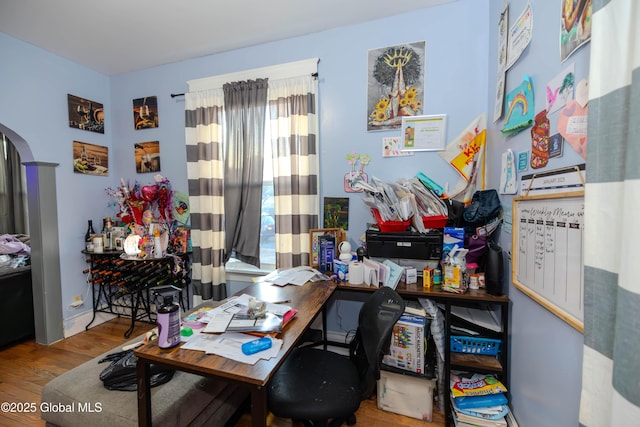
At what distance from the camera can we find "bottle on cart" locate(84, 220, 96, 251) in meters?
2.73

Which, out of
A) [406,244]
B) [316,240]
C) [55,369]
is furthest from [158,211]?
[406,244]

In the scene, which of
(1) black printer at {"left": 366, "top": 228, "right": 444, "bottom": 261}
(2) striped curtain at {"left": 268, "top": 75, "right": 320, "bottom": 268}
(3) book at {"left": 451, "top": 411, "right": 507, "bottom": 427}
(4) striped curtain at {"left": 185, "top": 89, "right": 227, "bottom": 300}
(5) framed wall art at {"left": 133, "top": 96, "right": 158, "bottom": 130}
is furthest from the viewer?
(5) framed wall art at {"left": 133, "top": 96, "right": 158, "bottom": 130}

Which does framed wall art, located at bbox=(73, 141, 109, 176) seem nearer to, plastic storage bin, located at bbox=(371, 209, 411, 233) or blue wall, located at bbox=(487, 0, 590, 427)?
plastic storage bin, located at bbox=(371, 209, 411, 233)

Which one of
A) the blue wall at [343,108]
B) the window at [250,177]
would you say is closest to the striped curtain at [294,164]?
the window at [250,177]

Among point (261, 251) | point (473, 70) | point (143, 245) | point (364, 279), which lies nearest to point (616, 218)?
point (364, 279)

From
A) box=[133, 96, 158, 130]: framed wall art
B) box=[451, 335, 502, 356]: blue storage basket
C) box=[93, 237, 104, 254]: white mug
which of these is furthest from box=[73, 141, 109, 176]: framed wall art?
box=[451, 335, 502, 356]: blue storage basket

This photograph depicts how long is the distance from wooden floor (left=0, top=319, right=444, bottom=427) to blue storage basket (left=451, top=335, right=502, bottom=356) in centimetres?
48

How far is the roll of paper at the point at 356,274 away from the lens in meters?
1.75

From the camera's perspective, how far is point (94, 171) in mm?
2875

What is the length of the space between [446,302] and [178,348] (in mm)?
1429

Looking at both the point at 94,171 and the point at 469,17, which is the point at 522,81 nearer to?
the point at 469,17

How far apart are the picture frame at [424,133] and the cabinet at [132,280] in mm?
2443

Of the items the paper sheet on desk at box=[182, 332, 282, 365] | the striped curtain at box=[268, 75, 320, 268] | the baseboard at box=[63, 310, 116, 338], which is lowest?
the baseboard at box=[63, 310, 116, 338]

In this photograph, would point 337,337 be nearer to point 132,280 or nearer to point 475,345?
point 475,345
